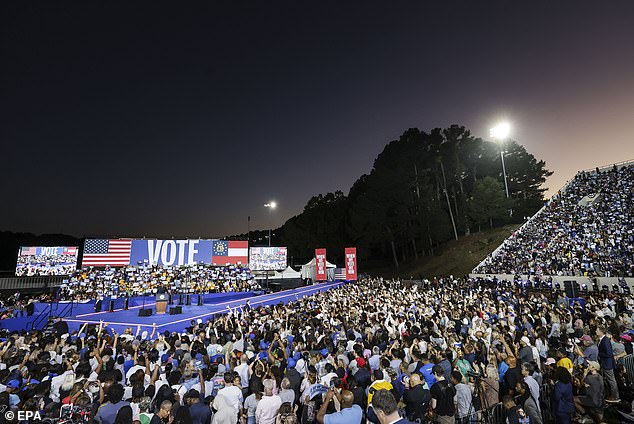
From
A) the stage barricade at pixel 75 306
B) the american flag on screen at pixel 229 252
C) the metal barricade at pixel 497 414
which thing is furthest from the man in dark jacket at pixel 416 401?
the american flag on screen at pixel 229 252

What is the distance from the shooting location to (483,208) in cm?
4566

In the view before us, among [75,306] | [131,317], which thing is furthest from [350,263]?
[75,306]

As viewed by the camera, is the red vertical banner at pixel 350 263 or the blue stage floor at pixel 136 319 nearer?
the blue stage floor at pixel 136 319

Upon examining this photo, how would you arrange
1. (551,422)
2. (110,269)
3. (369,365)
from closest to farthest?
(551,422) → (369,365) → (110,269)

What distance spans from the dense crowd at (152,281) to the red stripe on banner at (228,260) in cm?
63

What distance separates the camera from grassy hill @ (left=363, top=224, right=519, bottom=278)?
127 ft

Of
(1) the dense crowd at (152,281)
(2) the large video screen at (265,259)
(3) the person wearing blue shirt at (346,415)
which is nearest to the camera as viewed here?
(3) the person wearing blue shirt at (346,415)

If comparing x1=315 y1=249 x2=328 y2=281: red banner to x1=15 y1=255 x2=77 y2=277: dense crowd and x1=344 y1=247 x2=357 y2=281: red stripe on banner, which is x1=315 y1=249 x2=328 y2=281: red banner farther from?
x1=15 y1=255 x2=77 y2=277: dense crowd

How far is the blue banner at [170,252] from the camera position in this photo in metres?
35.6

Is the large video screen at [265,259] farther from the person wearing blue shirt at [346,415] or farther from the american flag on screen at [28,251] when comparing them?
the person wearing blue shirt at [346,415]

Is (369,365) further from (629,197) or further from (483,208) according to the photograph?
(483,208)

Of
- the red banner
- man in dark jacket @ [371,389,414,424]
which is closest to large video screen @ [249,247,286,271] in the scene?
the red banner

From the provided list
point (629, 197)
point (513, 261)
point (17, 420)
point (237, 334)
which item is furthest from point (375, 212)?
point (17, 420)

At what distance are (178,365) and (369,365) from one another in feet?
Answer: 13.6
